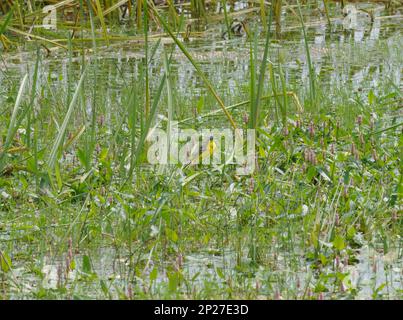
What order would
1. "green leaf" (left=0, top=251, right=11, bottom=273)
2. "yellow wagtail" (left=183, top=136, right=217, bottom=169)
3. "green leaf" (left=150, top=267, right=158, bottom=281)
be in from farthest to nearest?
1. "yellow wagtail" (left=183, top=136, right=217, bottom=169)
2. "green leaf" (left=0, top=251, right=11, bottom=273)
3. "green leaf" (left=150, top=267, right=158, bottom=281)

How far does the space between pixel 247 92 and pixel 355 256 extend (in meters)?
2.10

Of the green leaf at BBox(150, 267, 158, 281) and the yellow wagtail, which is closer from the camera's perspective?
the green leaf at BBox(150, 267, 158, 281)

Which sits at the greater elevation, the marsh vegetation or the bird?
the bird

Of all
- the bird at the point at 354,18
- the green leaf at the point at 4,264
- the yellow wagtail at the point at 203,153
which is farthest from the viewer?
the bird at the point at 354,18

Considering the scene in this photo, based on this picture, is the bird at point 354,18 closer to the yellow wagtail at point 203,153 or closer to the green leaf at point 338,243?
the yellow wagtail at point 203,153

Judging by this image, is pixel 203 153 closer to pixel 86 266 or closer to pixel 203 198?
pixel 203 198

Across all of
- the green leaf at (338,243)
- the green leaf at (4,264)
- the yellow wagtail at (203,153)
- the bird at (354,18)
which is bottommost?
the green leaf at (4,264)

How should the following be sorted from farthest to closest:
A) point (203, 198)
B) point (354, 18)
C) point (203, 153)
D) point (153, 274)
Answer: point (354, 18) < point (203, 153) < point (203, 198) < point (153, 274)

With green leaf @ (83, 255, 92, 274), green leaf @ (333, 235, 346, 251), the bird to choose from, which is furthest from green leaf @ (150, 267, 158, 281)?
the bird

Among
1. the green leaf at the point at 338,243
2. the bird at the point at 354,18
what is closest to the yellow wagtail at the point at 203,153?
the green leaf at the point at 338,243

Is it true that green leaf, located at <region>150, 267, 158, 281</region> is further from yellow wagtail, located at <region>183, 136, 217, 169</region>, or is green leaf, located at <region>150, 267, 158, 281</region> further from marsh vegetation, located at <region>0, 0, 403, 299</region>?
yellow wagtail, located at <region>183, 136, 217, 169</region>

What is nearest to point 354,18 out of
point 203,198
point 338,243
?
point 203,198

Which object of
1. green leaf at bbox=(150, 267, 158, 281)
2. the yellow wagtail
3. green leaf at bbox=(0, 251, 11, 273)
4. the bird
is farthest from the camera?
the bird

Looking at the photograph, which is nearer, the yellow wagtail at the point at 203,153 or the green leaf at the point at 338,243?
the green leaf at the point at 338,243
